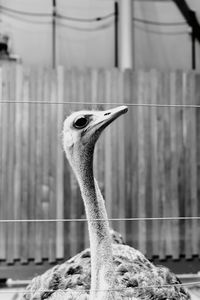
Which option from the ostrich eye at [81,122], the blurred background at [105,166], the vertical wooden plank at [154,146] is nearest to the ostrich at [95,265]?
the ostrich eye at [81,122]

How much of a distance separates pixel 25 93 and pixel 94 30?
3.09 ft

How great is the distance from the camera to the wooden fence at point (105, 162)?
1.71 meters

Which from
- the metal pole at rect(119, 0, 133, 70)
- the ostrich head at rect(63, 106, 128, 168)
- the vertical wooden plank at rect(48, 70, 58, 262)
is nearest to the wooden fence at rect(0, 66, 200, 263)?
the vertical wooden plank at rect(48, 70, 58, 262)

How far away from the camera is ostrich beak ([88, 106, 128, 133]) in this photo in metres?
0.81

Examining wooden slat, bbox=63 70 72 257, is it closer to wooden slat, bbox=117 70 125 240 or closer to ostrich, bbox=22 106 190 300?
wooden slat, bbox=117 70 125 240

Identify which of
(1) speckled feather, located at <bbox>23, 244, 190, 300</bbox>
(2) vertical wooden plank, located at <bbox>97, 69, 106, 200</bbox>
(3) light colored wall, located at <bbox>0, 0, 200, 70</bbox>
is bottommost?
(1) speckled feather, located at <bbox>23, 244, 190, 300</bbox>

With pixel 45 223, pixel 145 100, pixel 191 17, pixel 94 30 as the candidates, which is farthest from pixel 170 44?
pixel 45 223

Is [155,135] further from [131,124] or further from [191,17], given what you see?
[191,17]

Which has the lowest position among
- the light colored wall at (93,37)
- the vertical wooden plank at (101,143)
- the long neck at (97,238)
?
the long neck at (97,238)

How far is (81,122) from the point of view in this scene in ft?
2.85

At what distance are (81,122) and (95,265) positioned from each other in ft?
0.99

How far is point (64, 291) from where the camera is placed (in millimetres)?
928

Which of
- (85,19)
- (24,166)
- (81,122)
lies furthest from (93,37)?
(81,122)

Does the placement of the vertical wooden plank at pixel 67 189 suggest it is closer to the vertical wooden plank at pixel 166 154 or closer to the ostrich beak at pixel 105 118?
the vertical wooden plank at pixel 166 154
